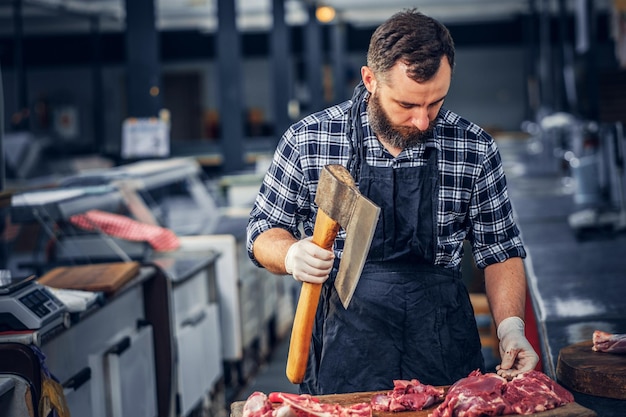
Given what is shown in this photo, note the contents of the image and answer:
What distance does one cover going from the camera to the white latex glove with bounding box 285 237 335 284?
1.97 meters

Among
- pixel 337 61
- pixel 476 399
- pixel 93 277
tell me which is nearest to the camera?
pixel 476 399

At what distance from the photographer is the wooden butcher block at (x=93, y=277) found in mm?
3543

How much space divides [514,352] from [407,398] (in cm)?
33

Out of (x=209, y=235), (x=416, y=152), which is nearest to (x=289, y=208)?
(x=416, y=152)

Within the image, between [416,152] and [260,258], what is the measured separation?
1.54 ft

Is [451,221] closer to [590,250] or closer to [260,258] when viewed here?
[260,258]

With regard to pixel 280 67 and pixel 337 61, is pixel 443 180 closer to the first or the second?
pixel 280 67

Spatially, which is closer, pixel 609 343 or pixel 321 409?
pixel 321 409

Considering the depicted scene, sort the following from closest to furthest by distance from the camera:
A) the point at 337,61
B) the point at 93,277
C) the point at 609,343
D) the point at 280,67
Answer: the point at 609,343 → the point at 93,277 → the point at 280,67 → the point at 337,61

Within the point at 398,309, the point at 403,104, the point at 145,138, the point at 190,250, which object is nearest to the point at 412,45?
the point at 403,104

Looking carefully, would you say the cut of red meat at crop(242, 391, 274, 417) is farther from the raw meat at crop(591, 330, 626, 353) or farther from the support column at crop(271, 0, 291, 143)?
the support column at crop(271, 0, 291, 143)

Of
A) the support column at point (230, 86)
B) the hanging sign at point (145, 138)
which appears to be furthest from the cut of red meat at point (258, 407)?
the support column at point (230, 86)

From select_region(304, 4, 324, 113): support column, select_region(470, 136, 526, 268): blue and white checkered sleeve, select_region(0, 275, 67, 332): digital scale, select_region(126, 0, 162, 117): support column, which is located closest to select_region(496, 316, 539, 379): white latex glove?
select_region(470, 136, 526, 268): blue and white checkered sleeve

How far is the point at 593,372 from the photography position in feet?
6.66
